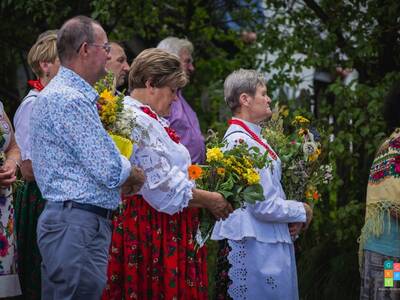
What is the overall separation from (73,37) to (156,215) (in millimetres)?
1332

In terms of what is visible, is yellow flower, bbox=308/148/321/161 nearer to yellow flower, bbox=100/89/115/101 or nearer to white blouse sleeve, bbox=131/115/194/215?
white blouse sleeve, bbox=131/115/194/215

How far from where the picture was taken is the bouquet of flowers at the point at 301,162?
628 centimetres

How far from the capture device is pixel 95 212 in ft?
14.9

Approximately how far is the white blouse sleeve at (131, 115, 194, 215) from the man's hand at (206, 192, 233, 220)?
0.19 m

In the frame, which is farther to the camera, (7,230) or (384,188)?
(384,188)

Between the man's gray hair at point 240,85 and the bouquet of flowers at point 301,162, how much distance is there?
0.31 metres

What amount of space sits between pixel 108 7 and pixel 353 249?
324 centimetres

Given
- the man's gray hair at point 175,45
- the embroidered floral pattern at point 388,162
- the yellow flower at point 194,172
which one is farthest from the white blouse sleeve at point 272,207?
the man's gray hair at point 175,45

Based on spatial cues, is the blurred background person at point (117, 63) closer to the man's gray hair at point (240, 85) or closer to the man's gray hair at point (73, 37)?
the man's gray hair at point (240, 85)

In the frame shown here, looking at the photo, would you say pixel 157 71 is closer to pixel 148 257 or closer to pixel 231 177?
pixel 231 177

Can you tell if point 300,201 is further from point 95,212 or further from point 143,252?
point 95,212

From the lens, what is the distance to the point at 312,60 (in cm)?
891

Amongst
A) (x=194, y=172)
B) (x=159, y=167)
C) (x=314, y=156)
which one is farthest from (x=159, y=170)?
(x=314, y=156)

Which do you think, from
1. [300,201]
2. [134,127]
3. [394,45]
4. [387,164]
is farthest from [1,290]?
[394,45]
